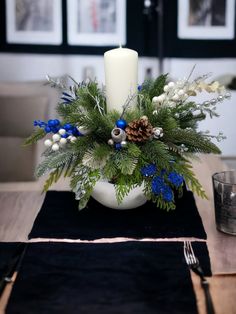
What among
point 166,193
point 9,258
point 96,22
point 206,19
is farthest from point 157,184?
point 206,19

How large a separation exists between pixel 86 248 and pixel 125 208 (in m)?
0.21

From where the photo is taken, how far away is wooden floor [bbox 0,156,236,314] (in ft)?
2.88

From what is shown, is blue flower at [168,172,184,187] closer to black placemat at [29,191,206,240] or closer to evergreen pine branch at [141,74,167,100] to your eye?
black placemat at [29,191,206,240]

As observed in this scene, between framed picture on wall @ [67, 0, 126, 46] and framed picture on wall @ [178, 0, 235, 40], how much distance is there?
33 centimetres

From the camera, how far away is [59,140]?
3.88ft

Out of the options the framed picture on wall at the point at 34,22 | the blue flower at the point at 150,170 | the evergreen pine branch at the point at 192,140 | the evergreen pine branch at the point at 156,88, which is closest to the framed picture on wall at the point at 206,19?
the framed picture on wall at the point at 34,22

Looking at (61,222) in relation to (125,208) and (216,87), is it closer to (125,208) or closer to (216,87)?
(125,208)

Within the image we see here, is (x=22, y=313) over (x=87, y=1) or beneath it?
beneath

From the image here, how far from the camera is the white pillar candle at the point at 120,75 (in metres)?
1.19

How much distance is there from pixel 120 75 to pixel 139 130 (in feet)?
0.50

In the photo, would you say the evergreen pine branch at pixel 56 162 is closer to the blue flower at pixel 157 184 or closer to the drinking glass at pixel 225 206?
the blue flower at pixel 157 184

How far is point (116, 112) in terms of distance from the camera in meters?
1.17

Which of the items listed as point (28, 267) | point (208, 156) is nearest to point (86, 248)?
point (28, 267)

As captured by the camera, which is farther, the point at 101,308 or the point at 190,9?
the point at 190,9
